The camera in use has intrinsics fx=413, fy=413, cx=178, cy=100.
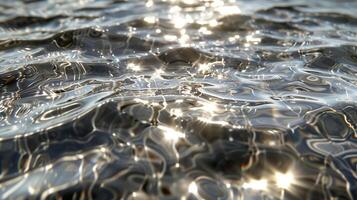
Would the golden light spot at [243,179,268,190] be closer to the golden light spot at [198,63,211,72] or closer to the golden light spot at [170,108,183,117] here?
the golden light spot at [170,108,183,117]

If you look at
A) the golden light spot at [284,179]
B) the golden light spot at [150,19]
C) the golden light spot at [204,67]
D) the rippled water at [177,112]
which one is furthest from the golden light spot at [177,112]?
the golden light spot at [150,19]

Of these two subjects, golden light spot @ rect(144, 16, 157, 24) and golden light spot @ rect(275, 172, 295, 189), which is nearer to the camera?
golden light spot @ rect(275, 172, 295, 189)

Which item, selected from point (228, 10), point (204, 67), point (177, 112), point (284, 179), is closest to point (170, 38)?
point (204, 67)

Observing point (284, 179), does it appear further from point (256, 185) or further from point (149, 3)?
point (149, 3)

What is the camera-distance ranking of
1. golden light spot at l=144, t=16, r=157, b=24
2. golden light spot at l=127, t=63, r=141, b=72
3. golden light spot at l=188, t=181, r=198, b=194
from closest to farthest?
1. golden light spot at l=188, t=181, r=198, b=194
2. golden light spot at l=127, t=63, r=141, b=72
3. golden light spot at l=144, t=16, r=157, b=24

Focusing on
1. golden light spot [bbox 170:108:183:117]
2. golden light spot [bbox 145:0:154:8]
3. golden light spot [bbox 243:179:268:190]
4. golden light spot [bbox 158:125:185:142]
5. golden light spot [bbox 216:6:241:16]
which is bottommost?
golden light spot [bbox 145:0:154:8]

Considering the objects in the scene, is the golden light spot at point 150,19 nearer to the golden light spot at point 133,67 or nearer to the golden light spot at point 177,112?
the golden light spot at point 133,67

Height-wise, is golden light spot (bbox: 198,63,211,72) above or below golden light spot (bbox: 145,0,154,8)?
above

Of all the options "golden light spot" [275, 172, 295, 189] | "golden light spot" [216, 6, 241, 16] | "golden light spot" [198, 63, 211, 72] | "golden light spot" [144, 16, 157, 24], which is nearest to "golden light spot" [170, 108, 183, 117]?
"golden light spot" [275, 172, 295, 189]

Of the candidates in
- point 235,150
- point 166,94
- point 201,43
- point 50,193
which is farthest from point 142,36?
point 50,193
